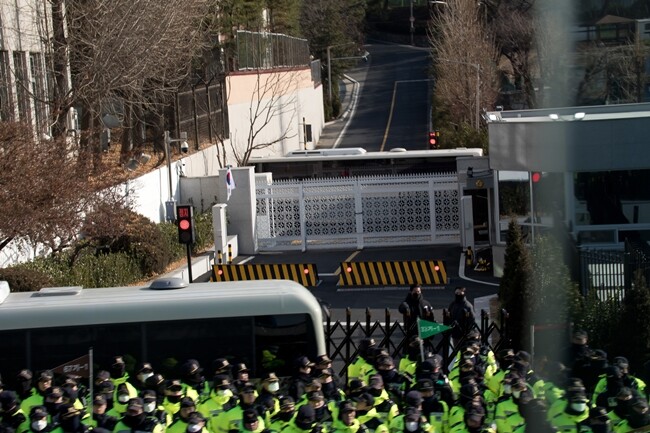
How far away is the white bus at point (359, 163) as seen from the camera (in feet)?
106

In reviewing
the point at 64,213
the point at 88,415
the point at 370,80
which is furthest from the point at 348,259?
the point at 370,80

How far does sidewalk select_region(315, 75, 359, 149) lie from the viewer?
65.7 m

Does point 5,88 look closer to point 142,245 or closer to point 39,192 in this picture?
point 142,245

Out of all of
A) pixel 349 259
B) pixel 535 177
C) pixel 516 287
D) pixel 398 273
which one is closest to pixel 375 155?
pixel 349 259

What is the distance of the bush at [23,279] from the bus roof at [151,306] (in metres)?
4.39

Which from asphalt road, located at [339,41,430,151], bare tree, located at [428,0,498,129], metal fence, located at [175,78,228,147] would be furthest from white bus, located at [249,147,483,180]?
asphalt road, located at [339,41,430,151]

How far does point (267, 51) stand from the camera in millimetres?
54250

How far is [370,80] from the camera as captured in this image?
89.2 m

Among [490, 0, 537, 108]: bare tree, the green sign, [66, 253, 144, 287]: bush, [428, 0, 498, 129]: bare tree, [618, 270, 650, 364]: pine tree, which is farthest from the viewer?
[490, 0, 537, 108]: bare tree

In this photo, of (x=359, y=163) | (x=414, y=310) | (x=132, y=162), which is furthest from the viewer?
(x=359, y=163)

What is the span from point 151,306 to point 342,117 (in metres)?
63.3

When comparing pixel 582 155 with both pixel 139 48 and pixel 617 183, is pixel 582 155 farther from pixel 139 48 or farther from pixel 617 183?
pixel 139 48

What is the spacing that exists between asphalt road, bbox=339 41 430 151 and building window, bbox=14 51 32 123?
31963mm

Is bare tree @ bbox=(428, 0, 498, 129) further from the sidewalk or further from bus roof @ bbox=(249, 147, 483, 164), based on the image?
bus roof @ bbox=(249, 147, 483, 164)
